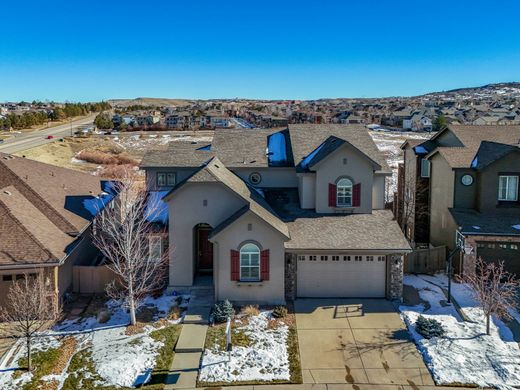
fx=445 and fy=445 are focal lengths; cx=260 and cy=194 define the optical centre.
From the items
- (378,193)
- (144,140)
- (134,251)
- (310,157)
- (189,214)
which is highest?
(310,157)

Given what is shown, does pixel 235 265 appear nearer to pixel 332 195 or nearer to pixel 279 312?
pixel 279 312

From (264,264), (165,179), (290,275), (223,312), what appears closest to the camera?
(223,312)

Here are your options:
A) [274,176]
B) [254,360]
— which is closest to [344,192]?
[274,176]

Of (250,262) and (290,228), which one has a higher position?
(290,228)

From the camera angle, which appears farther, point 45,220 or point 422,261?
point 422,261

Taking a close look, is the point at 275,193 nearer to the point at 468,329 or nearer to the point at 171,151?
the point at 171,151

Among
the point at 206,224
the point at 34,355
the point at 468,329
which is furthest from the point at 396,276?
the point at 34,355

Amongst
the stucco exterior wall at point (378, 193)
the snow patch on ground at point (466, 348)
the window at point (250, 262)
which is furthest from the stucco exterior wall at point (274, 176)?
the snow patch on ground at point (466, 348)
